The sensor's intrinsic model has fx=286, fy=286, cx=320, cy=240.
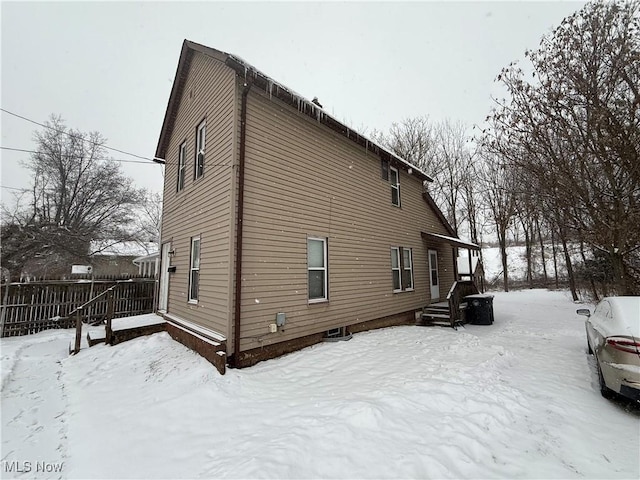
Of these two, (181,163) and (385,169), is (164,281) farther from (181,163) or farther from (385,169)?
(385,169)

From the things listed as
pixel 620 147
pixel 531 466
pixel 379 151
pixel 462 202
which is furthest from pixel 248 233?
pixel 462 202

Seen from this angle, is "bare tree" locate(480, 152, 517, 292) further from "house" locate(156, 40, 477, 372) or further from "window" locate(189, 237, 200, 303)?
"window" locate(189, 237, 200, 303)

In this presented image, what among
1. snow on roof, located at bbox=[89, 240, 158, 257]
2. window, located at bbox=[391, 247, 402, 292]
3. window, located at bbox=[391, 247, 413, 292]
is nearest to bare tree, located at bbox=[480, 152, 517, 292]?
window, located at bbox=[391, 247, 413, 292]

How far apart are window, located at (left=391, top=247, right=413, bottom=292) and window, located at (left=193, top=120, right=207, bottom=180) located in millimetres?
6870

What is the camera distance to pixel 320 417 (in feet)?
12.0

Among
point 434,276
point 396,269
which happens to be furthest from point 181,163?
point 434,276

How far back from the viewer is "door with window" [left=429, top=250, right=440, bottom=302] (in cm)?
1266

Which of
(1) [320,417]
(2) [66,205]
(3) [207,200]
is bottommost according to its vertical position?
(1) [320,417]

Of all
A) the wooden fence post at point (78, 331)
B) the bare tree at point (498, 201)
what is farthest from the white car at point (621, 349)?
the bare tree at point (498, 201)

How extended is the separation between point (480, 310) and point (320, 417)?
1004 cm

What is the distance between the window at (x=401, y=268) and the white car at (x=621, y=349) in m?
6.01

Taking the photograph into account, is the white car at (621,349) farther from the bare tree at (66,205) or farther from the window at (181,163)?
the bare tree at (66,205)

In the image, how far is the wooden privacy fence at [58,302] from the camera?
9594 millimetres

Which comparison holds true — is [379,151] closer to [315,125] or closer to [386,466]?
[315,125]
